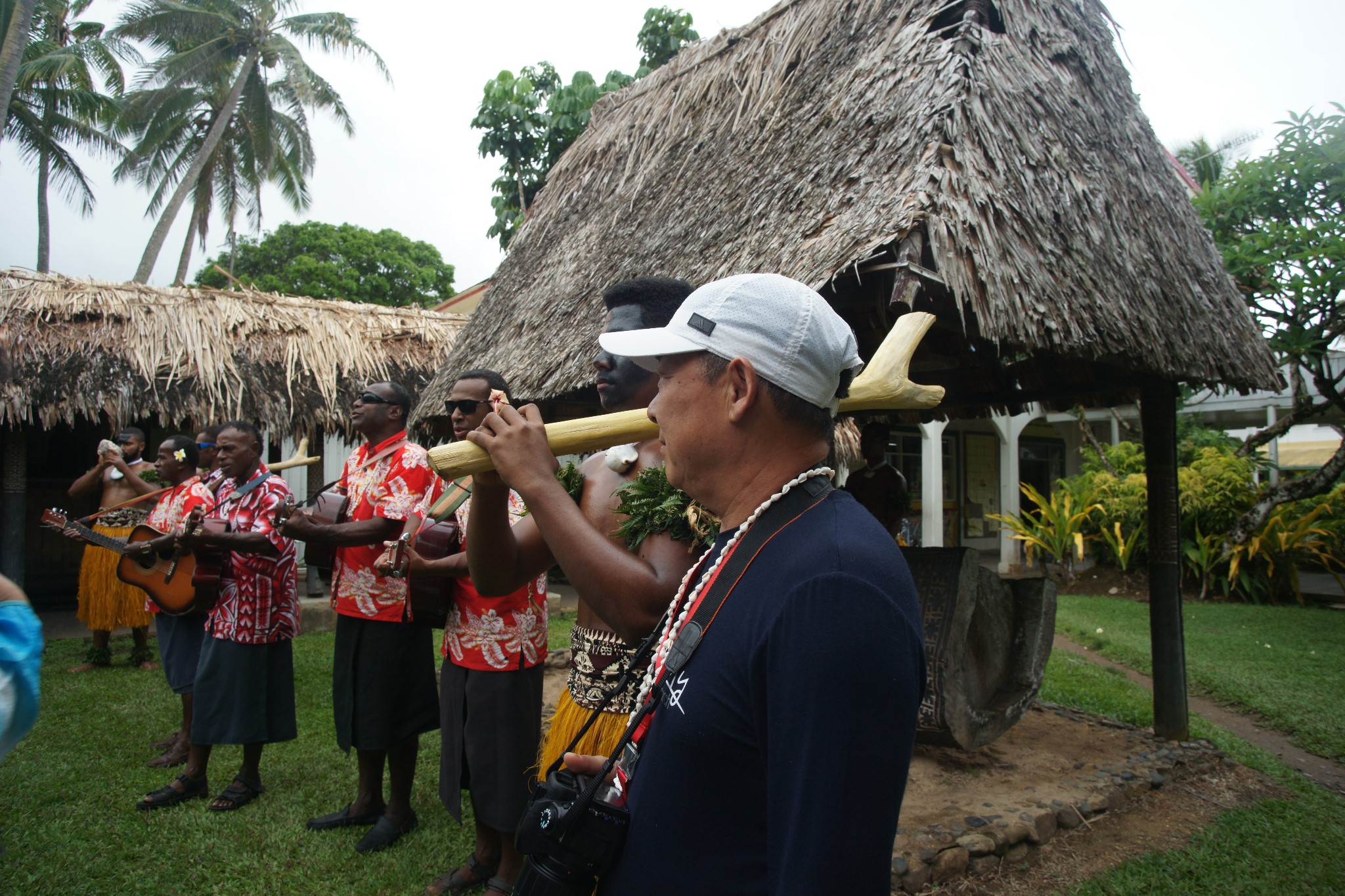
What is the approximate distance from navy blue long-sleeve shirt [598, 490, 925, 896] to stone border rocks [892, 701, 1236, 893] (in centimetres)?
243

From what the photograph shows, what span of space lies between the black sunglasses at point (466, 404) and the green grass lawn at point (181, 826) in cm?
194

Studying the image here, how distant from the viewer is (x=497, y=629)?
3.28 meters

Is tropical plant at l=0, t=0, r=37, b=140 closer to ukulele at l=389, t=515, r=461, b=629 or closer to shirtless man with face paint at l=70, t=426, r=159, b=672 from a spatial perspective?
shirtless man with face paint at l=70, t=426, r=159, b=672

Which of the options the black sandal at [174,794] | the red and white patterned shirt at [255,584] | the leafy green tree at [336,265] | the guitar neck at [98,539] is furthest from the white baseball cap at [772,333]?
the leafy green tree at [336,265]

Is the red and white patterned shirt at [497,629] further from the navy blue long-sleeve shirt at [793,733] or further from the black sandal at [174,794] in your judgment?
the navy blue long-sleeve shirt at [793,733]

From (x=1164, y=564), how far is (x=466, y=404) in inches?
175

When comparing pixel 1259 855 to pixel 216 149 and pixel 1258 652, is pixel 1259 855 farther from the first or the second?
pixel 216 149

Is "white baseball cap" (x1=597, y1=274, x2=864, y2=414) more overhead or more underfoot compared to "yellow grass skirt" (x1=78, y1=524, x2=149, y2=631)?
more overhead

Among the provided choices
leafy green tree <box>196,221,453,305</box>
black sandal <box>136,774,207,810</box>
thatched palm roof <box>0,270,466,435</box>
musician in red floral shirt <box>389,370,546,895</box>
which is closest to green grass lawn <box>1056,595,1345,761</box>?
musician in red floral shirt <box>389,370,546,895</box>

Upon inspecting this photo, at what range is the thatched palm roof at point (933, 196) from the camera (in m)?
3.69

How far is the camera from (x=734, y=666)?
3.57 ft

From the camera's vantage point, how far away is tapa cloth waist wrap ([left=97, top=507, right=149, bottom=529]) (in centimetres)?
655

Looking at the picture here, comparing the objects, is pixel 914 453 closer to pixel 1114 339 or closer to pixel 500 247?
pixel 500 247

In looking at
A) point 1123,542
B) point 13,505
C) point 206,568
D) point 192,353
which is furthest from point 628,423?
point 1123,542
